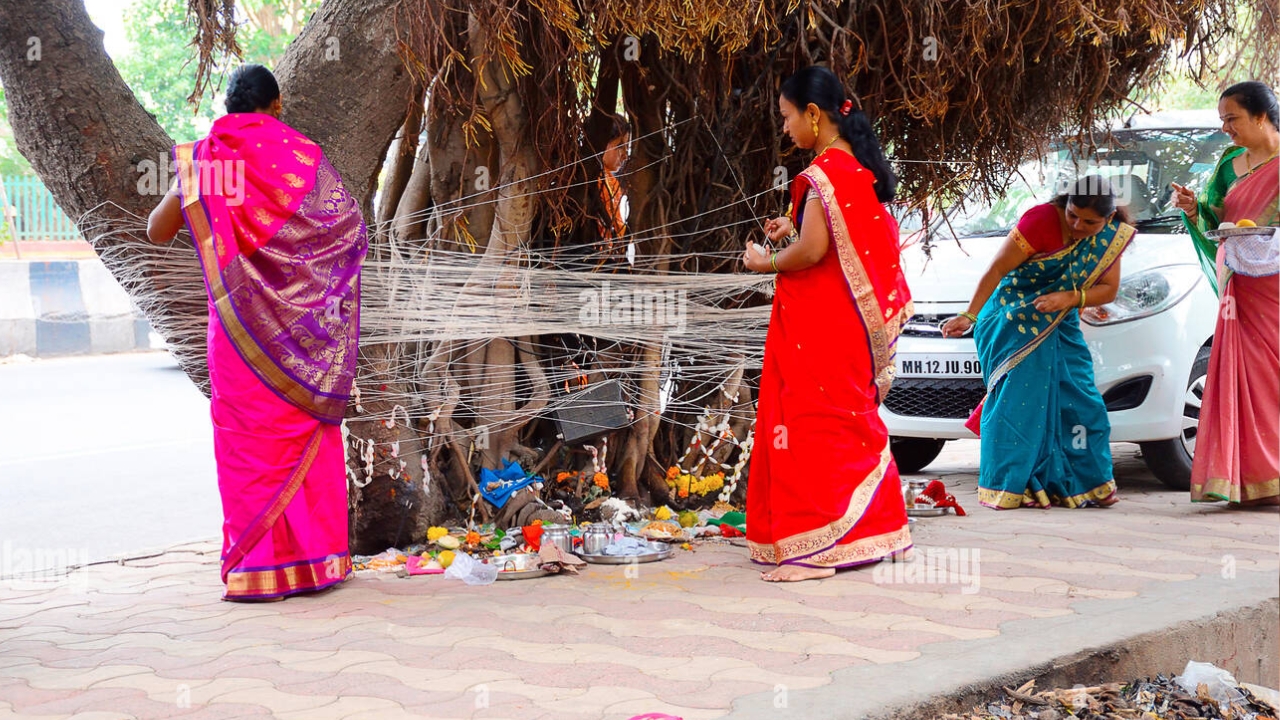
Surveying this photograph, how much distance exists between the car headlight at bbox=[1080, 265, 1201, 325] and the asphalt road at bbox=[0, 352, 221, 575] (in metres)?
4.45

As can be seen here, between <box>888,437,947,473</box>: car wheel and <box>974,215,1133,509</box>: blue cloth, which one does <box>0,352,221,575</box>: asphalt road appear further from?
<box>888,437,947,473</box>: car wheel

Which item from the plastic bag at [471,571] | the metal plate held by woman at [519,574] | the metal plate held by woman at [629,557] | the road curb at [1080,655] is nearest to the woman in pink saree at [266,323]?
the plastic bag at [471,571]

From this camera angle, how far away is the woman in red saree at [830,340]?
4.05 m

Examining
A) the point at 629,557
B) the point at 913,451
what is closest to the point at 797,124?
the point at 629,557

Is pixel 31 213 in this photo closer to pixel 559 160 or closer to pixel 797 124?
pixel 559 160

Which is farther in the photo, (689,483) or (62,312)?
(62,312)

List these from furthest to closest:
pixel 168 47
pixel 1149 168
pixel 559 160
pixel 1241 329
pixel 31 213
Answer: pixel 31 213, pixel 168 47, pixel 1149 168, pixel 1241 329, pixel 559 160

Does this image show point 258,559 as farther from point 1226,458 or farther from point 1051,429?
point 1226,458

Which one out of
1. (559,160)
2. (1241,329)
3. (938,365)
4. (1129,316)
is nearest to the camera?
(559,160)

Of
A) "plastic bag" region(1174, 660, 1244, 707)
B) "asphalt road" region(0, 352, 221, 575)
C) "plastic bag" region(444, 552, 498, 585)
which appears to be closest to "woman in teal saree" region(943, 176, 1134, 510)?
"plastic bag" region(1174, 660, 1244, 707)

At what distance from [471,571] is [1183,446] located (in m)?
3.82

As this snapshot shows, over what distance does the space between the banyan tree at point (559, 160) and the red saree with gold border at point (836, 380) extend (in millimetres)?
743

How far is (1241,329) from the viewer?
5230 millimetres

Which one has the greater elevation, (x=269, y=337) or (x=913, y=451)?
(x=269, y=337)
